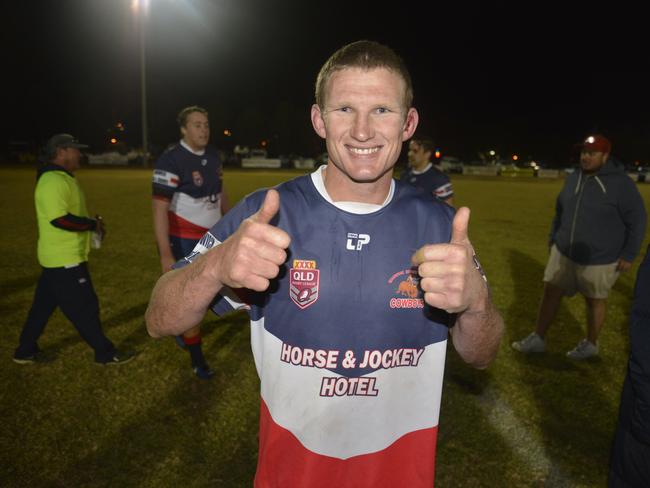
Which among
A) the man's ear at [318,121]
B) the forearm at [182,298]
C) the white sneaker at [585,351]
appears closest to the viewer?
the forearm at [182,298]

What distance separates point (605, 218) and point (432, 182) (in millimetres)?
2370

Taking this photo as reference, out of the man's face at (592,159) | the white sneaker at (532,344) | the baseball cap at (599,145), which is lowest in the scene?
the white sneaker at (532,344)

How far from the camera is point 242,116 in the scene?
246 ft

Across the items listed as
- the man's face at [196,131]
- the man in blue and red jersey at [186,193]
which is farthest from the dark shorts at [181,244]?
the man's face at [196,131]

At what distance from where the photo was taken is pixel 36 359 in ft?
15.4

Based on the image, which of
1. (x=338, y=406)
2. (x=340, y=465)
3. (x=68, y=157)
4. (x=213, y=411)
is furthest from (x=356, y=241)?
(x=68, y=157)

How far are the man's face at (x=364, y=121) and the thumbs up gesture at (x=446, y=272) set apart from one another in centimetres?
45

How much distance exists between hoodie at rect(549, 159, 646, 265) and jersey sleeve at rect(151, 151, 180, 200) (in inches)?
171

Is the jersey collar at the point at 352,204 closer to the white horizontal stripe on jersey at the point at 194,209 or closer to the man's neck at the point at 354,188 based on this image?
the man's neck at the point at 354,188

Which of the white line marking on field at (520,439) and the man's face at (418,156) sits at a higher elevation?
the man's face at (418,156)

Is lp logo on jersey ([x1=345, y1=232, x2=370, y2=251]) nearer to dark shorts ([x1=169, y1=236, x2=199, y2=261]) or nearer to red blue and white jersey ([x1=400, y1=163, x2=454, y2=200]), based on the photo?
dark shorts ([x1=169, y1=236, x2=199, y2=261])

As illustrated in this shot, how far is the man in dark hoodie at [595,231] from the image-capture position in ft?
15.5

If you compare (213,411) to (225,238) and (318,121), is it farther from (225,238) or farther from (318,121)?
(318,121)

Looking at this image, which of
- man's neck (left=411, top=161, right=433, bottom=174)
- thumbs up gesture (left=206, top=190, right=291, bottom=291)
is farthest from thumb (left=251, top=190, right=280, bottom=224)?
man's neck (left=411, top=161, right=433, bottom=174)
